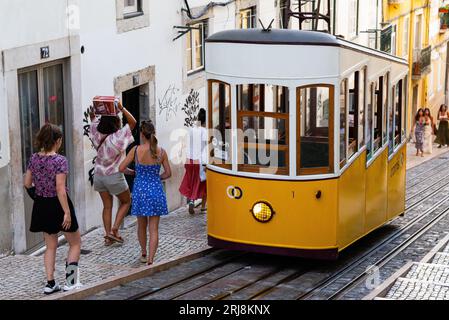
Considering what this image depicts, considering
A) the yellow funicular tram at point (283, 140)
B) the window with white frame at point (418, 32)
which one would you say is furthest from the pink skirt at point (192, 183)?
the window with white frame at point (418, 32)

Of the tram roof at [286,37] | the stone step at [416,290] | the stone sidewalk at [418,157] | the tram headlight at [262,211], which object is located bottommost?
the stone sidewalk at [418,157]

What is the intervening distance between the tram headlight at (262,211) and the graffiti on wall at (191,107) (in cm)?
568

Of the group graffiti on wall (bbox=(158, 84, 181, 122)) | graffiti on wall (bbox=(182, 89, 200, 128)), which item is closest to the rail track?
graffiti on wall (bbox=(158, 84, 181, 122))

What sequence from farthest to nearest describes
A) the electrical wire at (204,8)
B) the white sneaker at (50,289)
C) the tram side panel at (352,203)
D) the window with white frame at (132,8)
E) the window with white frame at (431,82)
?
the window with white frame at (431,82) < the electrical wire at (204,8) < the window with white frame at (132,8) < the tram side panel at (352,203) < the white sneaker at (50,289)

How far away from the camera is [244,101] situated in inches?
416

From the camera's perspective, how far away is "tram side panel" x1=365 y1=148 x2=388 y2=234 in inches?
475

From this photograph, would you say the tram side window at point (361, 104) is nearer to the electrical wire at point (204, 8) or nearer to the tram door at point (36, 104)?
the tram door at point (36, 104)

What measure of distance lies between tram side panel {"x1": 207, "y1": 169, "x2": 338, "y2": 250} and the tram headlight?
0.04 metres

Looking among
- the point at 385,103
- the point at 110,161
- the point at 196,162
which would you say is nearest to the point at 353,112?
the point at 385,103

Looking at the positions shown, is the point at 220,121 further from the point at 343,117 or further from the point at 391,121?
the point at 391,121

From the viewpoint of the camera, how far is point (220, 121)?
10.8m

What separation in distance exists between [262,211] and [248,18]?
9261 millimetres

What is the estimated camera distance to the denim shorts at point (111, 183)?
37.6 ft

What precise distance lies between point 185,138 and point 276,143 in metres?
5.75
